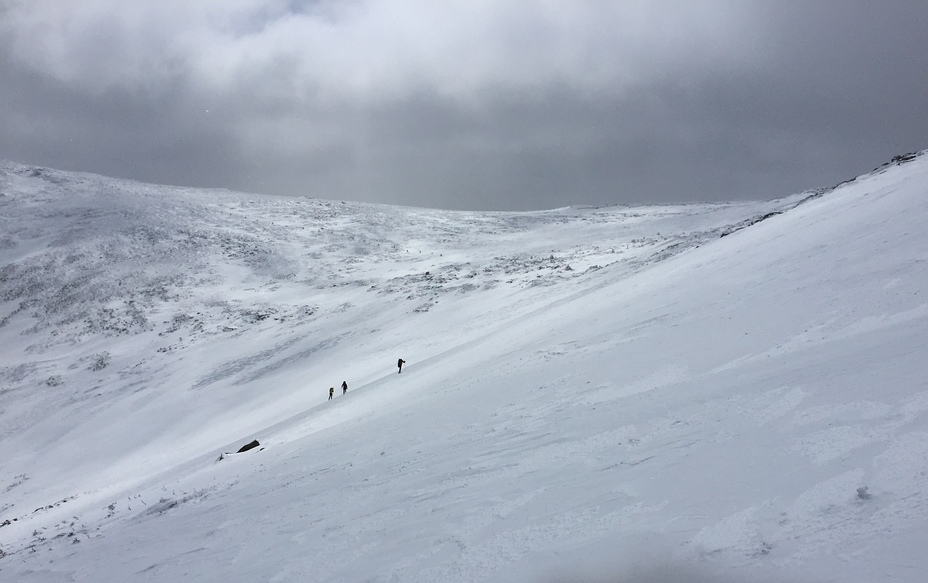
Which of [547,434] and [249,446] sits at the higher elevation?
[547,434]

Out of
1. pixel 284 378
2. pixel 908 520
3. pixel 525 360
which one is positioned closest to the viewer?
pixel 908 520

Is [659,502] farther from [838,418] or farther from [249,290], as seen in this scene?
[249,290]

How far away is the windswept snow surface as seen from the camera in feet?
25.5

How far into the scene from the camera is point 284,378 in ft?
114

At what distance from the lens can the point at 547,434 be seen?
39.9 ft

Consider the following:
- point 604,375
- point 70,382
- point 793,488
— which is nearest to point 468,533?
point 793,488

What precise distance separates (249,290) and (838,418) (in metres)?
56.0

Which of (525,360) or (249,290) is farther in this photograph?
(249,290)

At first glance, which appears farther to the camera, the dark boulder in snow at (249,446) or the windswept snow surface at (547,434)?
the dark boulder in snow at (249,446)

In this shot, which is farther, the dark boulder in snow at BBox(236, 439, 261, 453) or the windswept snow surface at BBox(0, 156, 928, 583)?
the dark boulder in snow at BBox(236, 439, 261, 453)

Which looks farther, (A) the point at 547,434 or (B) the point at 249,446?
(B) the point at 249,446

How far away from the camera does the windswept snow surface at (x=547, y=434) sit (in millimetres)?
7777

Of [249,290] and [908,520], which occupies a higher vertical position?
[249,290]

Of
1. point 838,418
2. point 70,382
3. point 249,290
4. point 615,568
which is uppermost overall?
point 249,290
